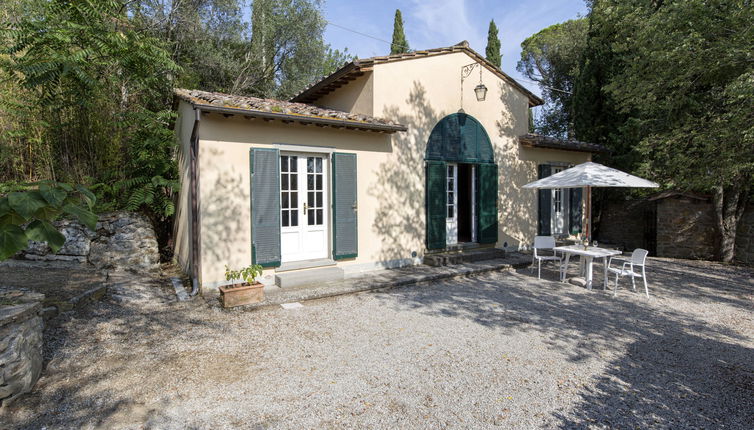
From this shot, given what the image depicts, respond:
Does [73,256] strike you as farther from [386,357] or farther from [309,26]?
[309,26]

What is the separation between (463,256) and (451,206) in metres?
1.30

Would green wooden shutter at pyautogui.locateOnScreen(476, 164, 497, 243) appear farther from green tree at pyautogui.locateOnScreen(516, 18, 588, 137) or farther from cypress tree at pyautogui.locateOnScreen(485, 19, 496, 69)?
cypress tree at pyautogui.locateOnScreen(485, 19, 496, 69)

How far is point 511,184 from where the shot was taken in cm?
1017

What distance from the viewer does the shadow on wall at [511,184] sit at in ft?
32.8

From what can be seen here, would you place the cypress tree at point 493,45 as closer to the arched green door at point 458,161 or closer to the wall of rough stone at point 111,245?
the arched green door at point 458,161

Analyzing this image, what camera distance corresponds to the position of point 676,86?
866cm

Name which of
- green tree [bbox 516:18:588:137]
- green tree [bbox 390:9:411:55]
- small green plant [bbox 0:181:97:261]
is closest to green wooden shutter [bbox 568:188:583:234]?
green tree [bbox 516:18:588:137]

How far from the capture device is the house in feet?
20.4

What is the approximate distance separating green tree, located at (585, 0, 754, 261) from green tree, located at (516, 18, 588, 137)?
8.00 metres

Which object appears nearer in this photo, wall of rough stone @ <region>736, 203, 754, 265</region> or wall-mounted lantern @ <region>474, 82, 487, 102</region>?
wall-mounted lantern @ <region>474, 82, 487, 102</region>

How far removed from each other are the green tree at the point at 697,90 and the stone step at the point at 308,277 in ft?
24.2

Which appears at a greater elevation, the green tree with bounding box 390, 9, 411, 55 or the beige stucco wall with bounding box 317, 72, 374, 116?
the green tree with bounding box 390, 9, 411, 55

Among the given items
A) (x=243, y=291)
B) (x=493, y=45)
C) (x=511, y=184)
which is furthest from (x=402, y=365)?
(x=493, y=45)

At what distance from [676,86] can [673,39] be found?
1508 millimetres
